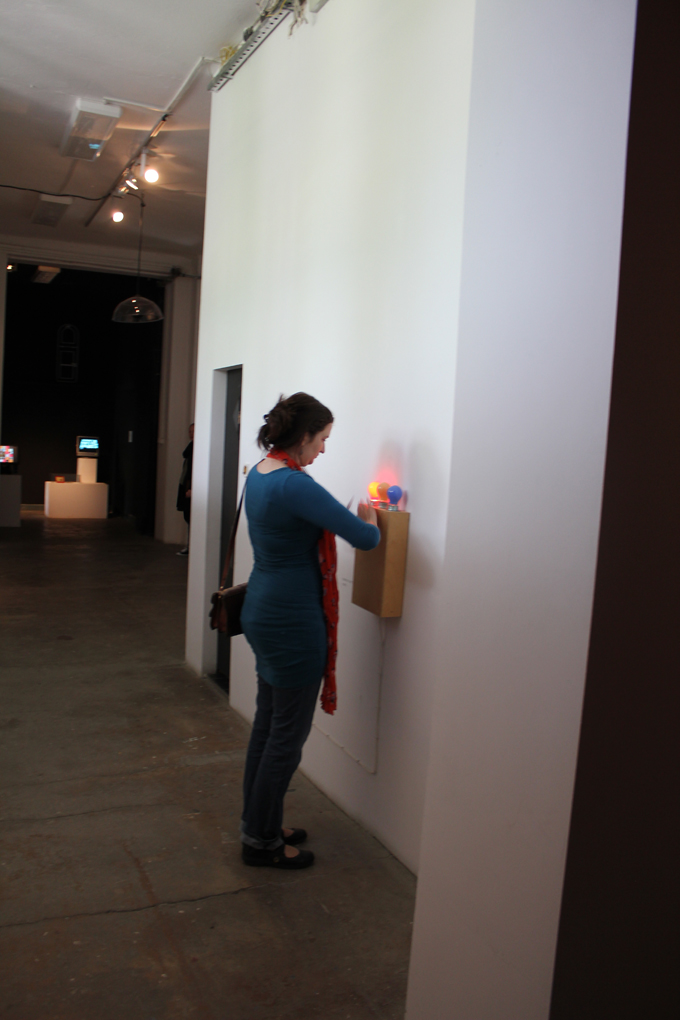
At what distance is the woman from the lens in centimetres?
244

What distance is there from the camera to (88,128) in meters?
5.71

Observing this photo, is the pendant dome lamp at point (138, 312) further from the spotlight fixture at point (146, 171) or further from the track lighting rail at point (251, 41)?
the track lighting rail at point (251, 41)

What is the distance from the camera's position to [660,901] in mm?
1255

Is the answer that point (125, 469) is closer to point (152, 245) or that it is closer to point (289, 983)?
point (152, 245)

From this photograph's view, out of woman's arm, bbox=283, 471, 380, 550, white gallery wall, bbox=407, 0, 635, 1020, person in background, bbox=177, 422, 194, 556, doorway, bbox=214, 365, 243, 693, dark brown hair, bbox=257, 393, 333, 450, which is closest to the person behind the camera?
white gallery wall, bbox=407, 0, 635, 1020

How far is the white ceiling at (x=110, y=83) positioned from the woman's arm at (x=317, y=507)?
2955 millimetres

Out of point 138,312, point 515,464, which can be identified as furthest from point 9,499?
point 515,464

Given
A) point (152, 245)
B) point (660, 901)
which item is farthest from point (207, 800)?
point (152, 245)

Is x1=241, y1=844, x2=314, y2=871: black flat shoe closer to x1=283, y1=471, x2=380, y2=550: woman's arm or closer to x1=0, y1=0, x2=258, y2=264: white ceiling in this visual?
x1=283, y1=471, x2=380, y2=550: woman's arm

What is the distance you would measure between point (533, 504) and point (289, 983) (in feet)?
5.24

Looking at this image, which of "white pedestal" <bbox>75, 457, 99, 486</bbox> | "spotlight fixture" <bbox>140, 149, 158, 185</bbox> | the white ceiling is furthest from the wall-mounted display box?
"white pedestal" <bbox>75, 457, 99, 486</bbox>

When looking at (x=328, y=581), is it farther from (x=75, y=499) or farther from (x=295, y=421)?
(x=75, y=499)

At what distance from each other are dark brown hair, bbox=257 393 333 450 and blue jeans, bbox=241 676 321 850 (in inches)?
31.3

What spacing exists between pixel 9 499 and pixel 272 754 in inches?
395
